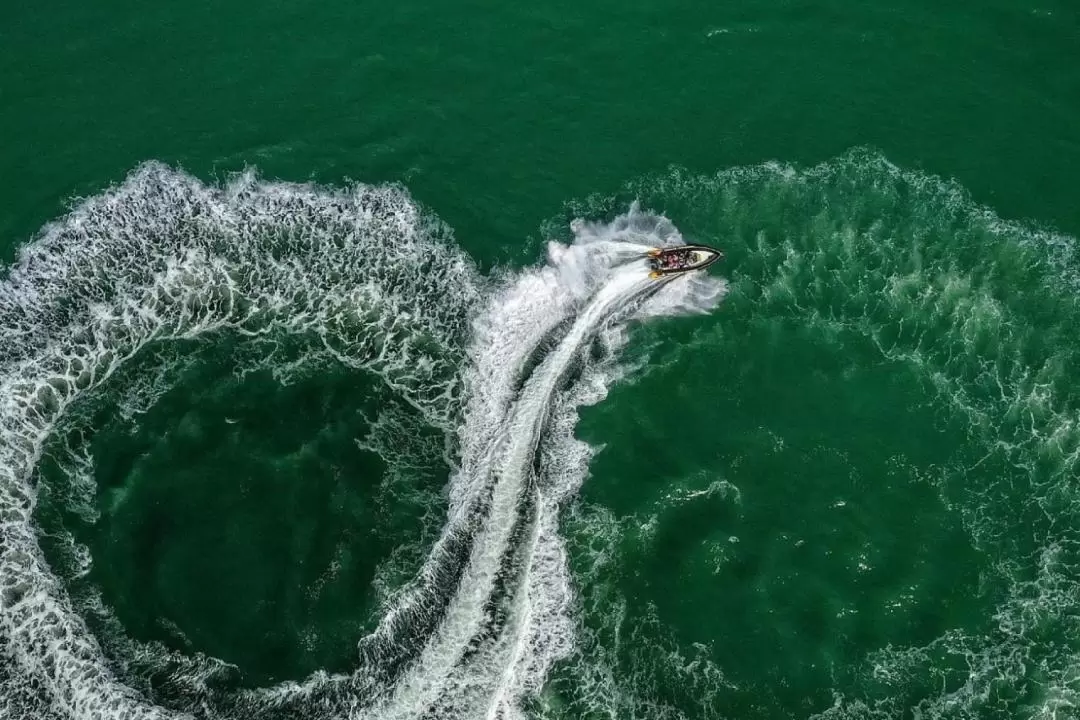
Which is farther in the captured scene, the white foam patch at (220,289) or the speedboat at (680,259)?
the speedboat at (680,259)

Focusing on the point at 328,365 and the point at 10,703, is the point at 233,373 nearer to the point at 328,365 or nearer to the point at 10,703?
the point at 328,365

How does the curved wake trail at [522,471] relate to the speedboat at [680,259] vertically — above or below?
below

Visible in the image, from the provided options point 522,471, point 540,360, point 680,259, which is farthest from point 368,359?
point 680,259

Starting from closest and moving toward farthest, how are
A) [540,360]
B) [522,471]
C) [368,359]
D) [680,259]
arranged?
1. [522,471]
2. [368,359]
3. [540,360]
4. [680,259]

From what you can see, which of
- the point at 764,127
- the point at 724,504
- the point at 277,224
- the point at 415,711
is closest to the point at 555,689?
the point at 415,711

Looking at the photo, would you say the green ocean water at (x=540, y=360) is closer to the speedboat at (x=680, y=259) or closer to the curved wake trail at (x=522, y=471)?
the curved wake trail at (x=522, y=471)

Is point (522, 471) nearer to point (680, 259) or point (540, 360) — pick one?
point (540, 360)

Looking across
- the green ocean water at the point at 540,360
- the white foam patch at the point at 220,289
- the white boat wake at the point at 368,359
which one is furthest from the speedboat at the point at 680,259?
the white foam patch at the point at 220,289
